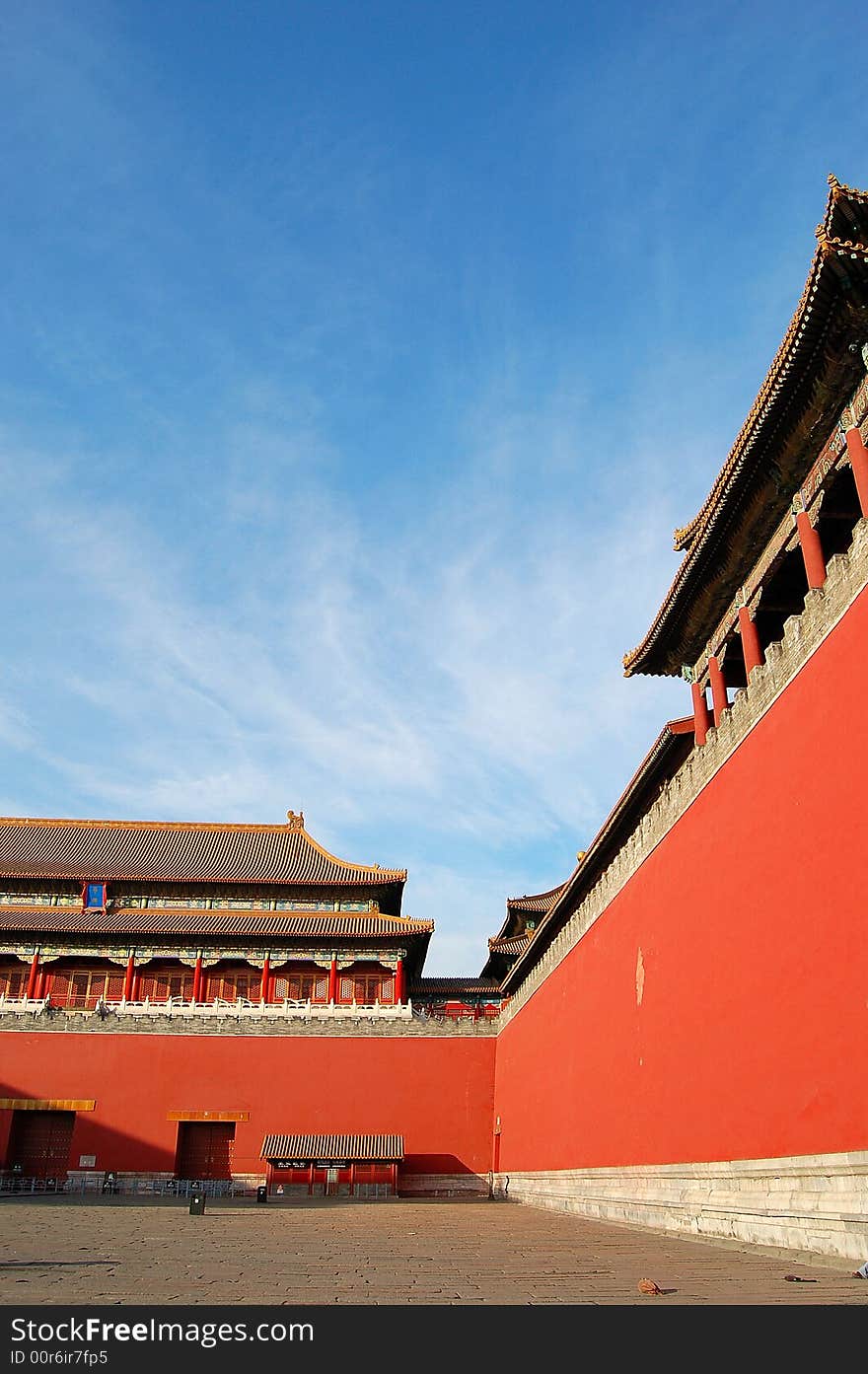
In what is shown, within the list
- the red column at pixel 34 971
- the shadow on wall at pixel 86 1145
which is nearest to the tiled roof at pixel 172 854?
the red column at pixel 34 971

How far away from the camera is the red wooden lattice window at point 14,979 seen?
26.5 metres

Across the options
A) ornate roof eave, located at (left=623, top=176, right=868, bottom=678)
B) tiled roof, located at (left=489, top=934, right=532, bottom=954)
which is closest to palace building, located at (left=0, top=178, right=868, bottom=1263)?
ornate roof eave, located at (left=623, top=176, right=868, bottom=678)

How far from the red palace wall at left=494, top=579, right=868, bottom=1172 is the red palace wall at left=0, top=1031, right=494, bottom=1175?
9869 mm

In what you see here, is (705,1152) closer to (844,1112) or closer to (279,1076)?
(844,1112)

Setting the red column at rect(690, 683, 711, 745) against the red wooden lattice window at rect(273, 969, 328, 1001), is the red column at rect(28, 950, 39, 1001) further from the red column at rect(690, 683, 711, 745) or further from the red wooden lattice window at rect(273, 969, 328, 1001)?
the red column at rect(690, 683, 711, 745)

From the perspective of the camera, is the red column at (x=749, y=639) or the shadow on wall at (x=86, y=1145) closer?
the red column at (x=749, y=639)

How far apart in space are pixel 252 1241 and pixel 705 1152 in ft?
13.8

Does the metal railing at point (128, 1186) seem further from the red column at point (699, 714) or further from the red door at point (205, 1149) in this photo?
the red column at point (699, 714)

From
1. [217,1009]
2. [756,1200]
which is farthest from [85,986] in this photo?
[756,1200]

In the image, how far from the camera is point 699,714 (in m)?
11.4

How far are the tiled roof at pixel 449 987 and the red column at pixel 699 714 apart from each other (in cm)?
1800

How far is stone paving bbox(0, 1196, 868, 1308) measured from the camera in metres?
4.84

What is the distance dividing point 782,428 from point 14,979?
1005 inches

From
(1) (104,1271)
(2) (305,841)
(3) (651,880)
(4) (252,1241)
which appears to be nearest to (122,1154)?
(2) (305,841)
